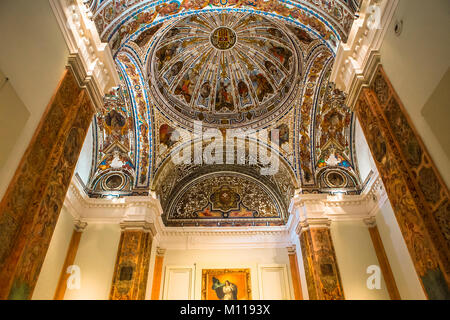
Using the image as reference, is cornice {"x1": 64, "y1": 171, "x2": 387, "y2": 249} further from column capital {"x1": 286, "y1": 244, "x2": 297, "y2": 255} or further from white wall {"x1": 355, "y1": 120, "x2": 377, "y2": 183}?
white wall {"x1": 355, "y1": 120, "x2": 377, "y2": 183}

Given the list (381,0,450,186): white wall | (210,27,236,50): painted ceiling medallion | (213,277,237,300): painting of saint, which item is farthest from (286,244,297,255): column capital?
(210,27,236,50): painted ceiling medallion

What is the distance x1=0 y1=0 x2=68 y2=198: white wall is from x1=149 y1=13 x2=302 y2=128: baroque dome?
246 inches

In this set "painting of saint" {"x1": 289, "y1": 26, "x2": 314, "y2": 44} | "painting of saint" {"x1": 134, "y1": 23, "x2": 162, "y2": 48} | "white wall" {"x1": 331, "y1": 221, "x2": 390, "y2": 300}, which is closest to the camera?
"white wall" {"x1": 331, "y1": 221, "x2": 390, "y2": 300}

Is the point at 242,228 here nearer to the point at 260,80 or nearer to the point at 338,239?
the point at 338,239

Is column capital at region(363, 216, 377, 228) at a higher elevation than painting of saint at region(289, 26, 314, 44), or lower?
lower

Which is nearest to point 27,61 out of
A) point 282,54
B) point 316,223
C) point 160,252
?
point 316,223

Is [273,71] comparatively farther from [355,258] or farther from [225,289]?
[225,289]

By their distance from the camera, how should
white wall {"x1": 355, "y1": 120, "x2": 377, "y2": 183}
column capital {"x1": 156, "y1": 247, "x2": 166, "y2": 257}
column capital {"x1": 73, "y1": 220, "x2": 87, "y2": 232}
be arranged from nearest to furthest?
column capital {"x1": 73, "y1": 220, "x2": 87, "y2": 232} → white wall {"x1": 355, "y1": 120, "x2": 377, "y2": 183} → column capital {"x1": 156, "y1": 247, "x2": 166, "y2": 257}

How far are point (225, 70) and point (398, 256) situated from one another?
922 centimetres

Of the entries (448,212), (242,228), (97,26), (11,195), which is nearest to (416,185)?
(448,212)

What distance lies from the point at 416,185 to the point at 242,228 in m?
8.38

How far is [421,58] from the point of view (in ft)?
12.6

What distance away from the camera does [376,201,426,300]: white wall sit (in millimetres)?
7418

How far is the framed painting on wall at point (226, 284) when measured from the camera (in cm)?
1025
